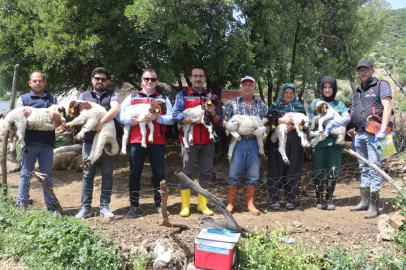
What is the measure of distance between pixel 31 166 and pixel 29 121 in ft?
2.15

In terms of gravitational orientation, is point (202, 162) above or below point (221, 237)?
above

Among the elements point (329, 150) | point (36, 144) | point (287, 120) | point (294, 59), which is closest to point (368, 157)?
point (329, 150)

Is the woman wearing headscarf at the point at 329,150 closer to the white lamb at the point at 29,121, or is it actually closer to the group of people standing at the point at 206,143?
the group of people standing at the point at 206,143

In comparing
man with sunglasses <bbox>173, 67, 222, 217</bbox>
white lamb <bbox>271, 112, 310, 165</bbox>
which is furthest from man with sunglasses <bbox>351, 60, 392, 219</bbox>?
man with sunglasses <bbox>173, 67, 222, 217</bbox>

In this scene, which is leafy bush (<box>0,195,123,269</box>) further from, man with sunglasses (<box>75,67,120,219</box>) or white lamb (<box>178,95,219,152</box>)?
white lamb (<box>178,95,219,152</box>)

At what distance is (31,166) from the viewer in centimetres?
436

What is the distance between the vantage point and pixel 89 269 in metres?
3.37

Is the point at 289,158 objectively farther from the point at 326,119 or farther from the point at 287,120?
the point at 326,119

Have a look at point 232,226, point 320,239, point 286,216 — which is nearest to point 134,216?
point 232,226

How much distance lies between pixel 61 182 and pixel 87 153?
111 inches

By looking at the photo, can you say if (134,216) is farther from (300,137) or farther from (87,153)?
(300,137)

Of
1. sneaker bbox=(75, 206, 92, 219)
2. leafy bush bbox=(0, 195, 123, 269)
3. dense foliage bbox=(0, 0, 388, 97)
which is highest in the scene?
dense foliage bbox=(0, 0, 388, 97)

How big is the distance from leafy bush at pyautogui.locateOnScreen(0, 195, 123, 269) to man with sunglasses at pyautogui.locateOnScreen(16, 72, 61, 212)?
506 millimetres

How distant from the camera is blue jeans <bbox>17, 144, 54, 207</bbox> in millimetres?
4320
